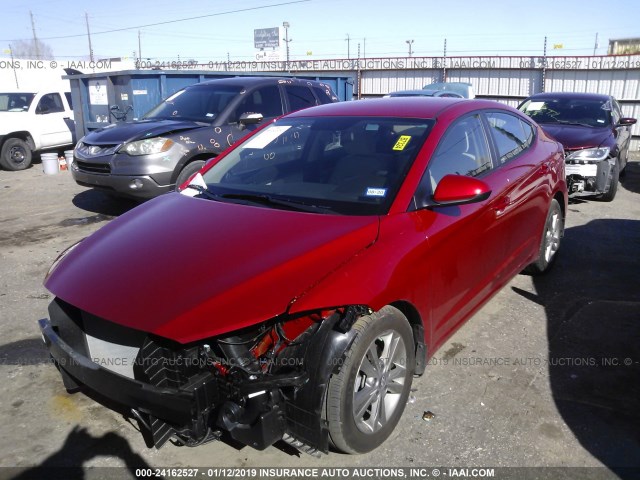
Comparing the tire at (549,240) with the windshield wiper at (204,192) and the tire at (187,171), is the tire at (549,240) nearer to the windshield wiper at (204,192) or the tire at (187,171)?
the windshield wiper at (204,192)

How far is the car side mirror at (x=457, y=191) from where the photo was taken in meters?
2.96

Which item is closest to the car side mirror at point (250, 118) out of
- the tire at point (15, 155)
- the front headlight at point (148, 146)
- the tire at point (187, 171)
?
the tire at point (187, 171)

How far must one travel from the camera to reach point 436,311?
10.1 ft

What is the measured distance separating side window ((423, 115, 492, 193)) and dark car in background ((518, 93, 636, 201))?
4.55 meters

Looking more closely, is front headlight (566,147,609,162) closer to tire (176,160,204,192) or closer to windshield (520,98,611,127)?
windshield (520,98,611,127)

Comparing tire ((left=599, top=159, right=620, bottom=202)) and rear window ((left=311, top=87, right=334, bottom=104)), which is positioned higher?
rear window ((left=311, top=87, right=334, bottom=104))

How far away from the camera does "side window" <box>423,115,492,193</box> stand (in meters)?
3.25

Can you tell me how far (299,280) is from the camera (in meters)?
2.39

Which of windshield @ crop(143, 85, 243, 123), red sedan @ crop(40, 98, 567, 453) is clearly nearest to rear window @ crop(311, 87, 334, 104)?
windshield @ crop(143, 85, 243, 123)

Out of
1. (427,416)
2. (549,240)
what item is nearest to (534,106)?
(549,240)

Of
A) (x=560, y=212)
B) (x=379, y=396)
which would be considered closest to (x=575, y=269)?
(x=560, y=212)

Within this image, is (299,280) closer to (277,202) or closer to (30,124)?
(277,202)

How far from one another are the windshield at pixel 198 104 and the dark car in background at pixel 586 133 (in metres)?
4.86

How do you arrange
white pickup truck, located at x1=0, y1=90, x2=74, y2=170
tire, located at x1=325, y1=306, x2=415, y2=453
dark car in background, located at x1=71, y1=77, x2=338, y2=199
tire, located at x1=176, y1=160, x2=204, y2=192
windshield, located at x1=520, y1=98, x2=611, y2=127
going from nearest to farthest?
tire, located at x1=325, y1=306, x2=415, y2=453
dark car in background, located at x1=71, y1=77, x2=338, y2=199
tire, located at x1=176, y1=160, x2=204, y2=192
windshield, located at x1=520, y1=98, x2=611, y2=127
white pickup truck, located at x1=0, y1=90, x2=74, y2=170
